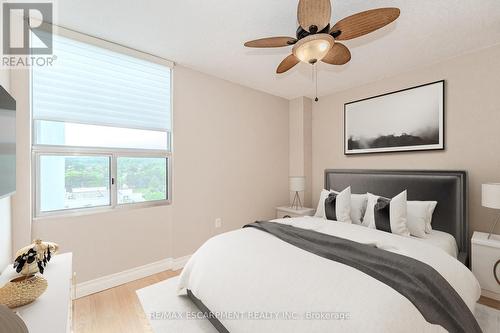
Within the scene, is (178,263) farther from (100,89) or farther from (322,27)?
(322,27)

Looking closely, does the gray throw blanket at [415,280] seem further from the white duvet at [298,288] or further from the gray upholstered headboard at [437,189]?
the gray upholstered headboard at [437,189]

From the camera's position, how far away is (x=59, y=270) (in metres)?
1.53

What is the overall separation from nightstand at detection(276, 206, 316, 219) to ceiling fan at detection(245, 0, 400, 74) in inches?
97.5

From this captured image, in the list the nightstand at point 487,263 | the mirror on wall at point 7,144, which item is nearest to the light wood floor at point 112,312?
the mirror on wall at point 7,144

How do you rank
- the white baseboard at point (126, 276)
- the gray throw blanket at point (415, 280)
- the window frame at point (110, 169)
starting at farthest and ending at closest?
1. the white baseboard at point (126, 276)
2. the window frame at point (110, 169)
3. the gray throw blanket at point (415, 280)

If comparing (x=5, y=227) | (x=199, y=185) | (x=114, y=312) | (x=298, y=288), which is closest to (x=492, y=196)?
(x=298, y=288)

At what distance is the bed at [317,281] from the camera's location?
3.80ft

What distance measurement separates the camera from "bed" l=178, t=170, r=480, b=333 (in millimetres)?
1159

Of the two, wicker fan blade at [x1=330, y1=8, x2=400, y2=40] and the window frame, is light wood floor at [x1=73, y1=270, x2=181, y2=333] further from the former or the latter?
wicker fan blade at [x1=330, y1=8, x2=400, y2=40]

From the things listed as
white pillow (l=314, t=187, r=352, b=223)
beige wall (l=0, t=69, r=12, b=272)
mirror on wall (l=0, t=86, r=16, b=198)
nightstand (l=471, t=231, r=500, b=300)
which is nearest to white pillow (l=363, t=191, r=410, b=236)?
white pillow (l=314, t=187, r=352, b=223)

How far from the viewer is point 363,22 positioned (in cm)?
145

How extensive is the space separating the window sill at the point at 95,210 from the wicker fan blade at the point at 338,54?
7.80 feet

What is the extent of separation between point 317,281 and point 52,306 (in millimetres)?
1463

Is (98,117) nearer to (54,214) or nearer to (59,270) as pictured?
(54,214)
